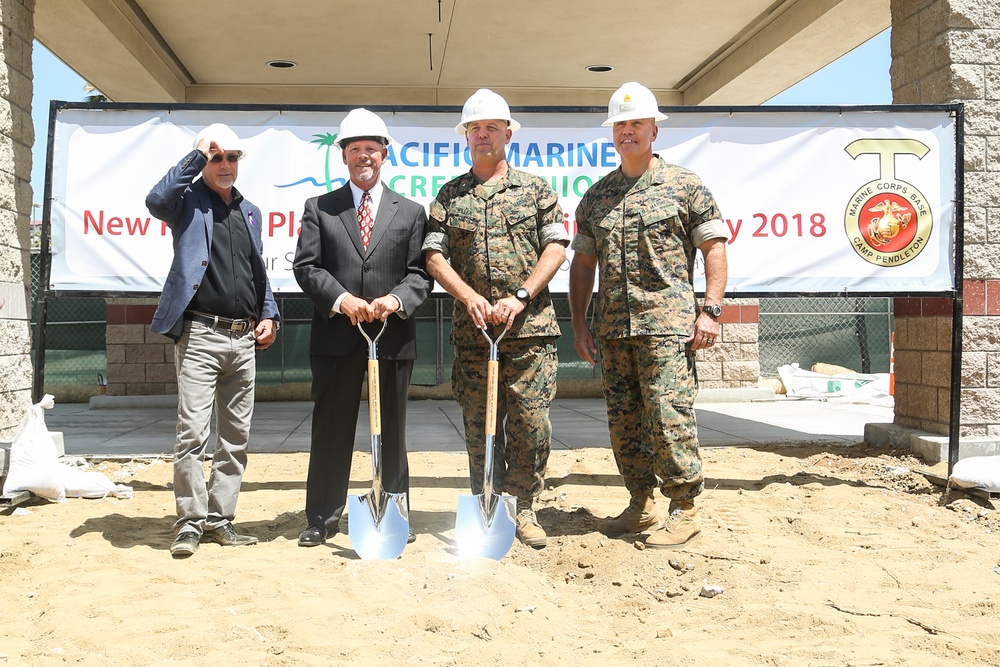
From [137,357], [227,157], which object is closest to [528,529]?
[227,157]

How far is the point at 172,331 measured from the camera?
440 cm

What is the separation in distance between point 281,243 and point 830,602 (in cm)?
420

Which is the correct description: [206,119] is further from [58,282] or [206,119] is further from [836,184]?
[836,184]

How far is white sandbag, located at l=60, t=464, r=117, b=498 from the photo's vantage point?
561 centimetres

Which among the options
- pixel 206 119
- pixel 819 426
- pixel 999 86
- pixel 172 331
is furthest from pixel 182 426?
pixel 819 426

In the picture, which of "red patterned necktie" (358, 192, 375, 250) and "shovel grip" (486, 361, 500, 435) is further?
"red patterned necktie" (358, 192, 375, 250)

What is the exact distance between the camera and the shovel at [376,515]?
165 inches

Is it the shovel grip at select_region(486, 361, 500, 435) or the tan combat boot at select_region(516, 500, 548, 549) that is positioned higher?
the shovel grip at select_region(486, 361, 500, 435)

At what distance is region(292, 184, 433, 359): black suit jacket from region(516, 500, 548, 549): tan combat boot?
3.19 feet

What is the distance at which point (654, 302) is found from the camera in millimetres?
4438

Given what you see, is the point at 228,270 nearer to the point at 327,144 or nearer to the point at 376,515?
the point at 376,515

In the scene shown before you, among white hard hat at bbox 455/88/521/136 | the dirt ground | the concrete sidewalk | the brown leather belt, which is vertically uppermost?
white hard hat at bbox 455/88/521/136

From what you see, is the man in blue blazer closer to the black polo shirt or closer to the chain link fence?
the black polo shirt

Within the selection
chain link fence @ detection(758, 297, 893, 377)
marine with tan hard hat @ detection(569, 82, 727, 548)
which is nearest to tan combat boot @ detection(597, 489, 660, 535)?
marine with tan hard hat @ detection(569, 82, 727, 548)
